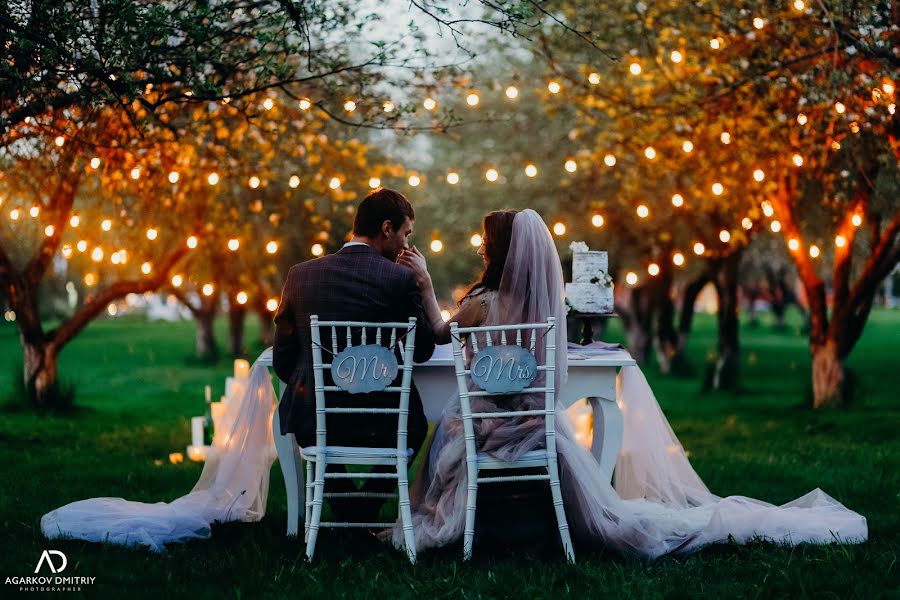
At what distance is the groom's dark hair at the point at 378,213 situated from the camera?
5121mm

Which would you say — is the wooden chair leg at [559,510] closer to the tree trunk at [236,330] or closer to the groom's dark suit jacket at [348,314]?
the groom's dark suit jacket at [348,314]

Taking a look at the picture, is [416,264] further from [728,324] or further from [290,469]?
[728,324]

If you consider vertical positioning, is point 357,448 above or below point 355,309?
below

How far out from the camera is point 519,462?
4.83 meters

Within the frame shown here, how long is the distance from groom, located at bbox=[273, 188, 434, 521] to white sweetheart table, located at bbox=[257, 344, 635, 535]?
0.23 m

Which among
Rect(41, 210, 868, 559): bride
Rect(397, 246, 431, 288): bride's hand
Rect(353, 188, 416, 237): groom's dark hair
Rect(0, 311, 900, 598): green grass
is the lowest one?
Rect(0, 311, 900, 598): green grass

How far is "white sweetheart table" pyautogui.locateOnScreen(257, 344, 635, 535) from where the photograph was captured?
5.34m

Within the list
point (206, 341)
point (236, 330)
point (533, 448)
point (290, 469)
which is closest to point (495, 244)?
point (533, 448)

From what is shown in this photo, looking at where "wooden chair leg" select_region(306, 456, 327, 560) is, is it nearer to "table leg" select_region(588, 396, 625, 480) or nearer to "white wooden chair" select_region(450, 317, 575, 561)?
"white wooden chair" select_region(450, 317, 575, 561)

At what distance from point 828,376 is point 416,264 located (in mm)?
8037

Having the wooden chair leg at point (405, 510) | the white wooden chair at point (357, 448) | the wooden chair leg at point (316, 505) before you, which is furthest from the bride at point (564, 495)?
the wooden chair leg at point (316, 505)

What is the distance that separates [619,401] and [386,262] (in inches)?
75.2

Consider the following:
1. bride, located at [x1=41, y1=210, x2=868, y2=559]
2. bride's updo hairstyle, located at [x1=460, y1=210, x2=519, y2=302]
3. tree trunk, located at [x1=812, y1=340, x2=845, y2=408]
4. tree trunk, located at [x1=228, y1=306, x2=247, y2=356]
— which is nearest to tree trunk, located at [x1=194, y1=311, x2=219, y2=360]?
tree trunk, located at [x1=228, y1=306, x2=247, y2=356]

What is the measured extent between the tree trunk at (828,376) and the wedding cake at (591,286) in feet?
21.5
